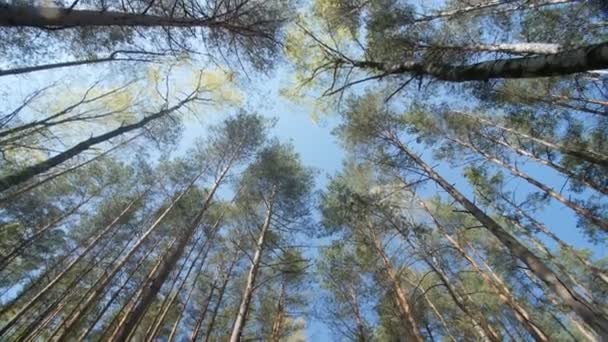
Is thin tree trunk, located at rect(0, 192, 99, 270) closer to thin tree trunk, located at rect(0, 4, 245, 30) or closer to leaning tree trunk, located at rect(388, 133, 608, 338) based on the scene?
thin tree trunk, located at rect(0, 4, 245, 30)

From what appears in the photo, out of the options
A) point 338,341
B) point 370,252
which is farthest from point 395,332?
point 370,252

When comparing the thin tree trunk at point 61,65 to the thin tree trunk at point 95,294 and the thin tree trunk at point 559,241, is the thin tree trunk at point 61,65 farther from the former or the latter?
the thin tree trunk at point 559,241

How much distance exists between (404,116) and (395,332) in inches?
246

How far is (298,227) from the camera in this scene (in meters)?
9.70

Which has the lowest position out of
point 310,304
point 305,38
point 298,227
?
point 310,304

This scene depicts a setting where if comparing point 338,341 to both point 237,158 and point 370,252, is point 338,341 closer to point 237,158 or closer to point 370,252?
point 370,252

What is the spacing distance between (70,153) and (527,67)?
356 inches

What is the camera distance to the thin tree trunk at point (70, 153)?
607 cm

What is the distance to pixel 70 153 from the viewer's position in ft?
24.8

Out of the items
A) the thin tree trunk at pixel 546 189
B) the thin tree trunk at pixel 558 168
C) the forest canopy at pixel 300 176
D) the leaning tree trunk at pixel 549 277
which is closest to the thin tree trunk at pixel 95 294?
the forest canopy at pixel 300 176

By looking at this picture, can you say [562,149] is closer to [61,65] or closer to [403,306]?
[403,306]

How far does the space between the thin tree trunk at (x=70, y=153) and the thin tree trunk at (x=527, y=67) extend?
4.86 meters

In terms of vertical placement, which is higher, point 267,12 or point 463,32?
point 463,32

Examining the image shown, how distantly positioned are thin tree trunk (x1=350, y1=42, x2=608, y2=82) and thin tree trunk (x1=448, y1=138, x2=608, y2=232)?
6.50 m
